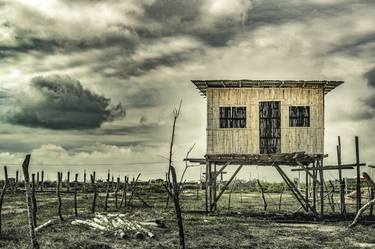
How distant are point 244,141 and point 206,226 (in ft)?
24.4

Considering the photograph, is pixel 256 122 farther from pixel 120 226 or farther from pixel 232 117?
pixel 120 226

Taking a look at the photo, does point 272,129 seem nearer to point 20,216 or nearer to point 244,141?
point 244,141

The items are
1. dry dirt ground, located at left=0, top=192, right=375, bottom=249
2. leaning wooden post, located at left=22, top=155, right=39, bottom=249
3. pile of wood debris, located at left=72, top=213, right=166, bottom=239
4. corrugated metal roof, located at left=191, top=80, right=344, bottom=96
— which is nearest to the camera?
leaning wooden post, located at left=22, top=155, right=39, bottom=249

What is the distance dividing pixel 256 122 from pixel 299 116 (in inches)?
A: 101

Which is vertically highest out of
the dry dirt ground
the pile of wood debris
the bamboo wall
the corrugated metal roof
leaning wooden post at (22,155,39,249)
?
the corrugated metal roof

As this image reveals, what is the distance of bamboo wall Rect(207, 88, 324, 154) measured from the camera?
99.1 feet

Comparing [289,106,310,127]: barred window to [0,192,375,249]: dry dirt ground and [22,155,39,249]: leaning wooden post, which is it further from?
[22,155,39,249]: leaning wooden post

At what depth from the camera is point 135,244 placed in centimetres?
1848

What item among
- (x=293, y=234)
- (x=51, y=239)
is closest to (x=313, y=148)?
(x=293, y=234)

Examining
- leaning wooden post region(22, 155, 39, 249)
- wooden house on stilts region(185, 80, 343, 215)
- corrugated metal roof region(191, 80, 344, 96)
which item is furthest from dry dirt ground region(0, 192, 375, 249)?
corrugated metal roof region(191, 80, 344, 96)

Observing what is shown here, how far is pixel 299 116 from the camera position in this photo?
3048 centimetres

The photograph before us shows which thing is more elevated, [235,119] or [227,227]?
[235,119]

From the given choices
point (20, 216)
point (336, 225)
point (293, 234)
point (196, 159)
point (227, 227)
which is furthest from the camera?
point (196, 159)

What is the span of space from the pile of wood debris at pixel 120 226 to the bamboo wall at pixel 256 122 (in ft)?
28.5
